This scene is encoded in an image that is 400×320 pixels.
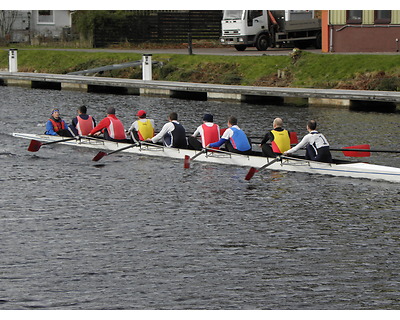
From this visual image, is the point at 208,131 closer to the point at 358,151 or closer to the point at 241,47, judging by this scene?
the point at 358,151

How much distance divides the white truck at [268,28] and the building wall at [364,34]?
6501mm

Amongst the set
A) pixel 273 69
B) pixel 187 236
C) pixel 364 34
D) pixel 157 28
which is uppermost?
pixel 157 28

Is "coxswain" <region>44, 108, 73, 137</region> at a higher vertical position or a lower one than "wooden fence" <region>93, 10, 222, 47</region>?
lower

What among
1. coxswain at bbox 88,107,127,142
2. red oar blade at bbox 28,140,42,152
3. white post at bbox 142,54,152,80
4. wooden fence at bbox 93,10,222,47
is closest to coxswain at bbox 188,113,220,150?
coxswain at bbox 88,107,127,142

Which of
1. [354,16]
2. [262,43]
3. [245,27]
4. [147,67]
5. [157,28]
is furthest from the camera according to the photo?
[157,28]

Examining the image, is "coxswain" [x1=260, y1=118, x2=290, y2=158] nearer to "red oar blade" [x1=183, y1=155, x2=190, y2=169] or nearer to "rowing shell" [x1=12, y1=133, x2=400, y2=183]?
"rowing shell" [x1=12, y1=133, x2=400, y2=183]

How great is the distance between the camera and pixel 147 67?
163 ft

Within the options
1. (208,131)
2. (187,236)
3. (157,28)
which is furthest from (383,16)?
(187,236)

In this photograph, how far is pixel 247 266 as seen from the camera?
16.8 meters

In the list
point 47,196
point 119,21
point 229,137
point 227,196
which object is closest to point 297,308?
point 227,196

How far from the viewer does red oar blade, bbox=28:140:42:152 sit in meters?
29.6

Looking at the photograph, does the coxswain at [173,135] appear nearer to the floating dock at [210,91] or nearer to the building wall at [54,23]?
the floating dock at [210,91]

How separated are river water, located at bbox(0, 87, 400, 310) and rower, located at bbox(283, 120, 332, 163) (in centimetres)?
63

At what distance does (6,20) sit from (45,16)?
12.2 ft
